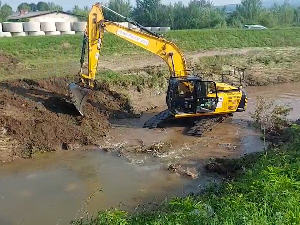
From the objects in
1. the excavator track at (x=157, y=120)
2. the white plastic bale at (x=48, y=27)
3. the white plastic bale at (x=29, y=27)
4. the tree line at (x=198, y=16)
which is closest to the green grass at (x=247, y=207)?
the excavator track at (x=157, y=120)

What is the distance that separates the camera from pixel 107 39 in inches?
1067

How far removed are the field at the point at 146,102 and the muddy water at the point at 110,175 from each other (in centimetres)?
84

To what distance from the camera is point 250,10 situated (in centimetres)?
5562

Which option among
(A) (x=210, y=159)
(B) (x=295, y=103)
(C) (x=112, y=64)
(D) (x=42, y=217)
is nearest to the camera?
(D) (x=42, y=217)

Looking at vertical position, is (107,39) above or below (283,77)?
above

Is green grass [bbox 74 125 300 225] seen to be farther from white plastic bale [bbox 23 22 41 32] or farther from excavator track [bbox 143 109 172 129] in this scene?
white plastic bale [bbox 23 22 41 32]

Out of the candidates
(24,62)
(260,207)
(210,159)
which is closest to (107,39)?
(24,62)

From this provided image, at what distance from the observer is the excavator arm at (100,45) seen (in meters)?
15.1

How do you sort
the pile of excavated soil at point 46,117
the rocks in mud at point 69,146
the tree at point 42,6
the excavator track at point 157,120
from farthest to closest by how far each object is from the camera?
the tree at point 42,6
the excavator track at point 157,120
the rocks in mud at point 69,146
the pile of excavated soil at point 46,117

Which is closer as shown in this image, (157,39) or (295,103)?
(157,39)

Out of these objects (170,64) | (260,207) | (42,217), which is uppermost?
(170,64)

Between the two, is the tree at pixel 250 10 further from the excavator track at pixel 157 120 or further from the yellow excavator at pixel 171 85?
the excavator track at pixel 157 120

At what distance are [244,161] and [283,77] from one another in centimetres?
1553

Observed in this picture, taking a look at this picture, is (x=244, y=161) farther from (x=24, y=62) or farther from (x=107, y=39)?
(x=107, y=39)
